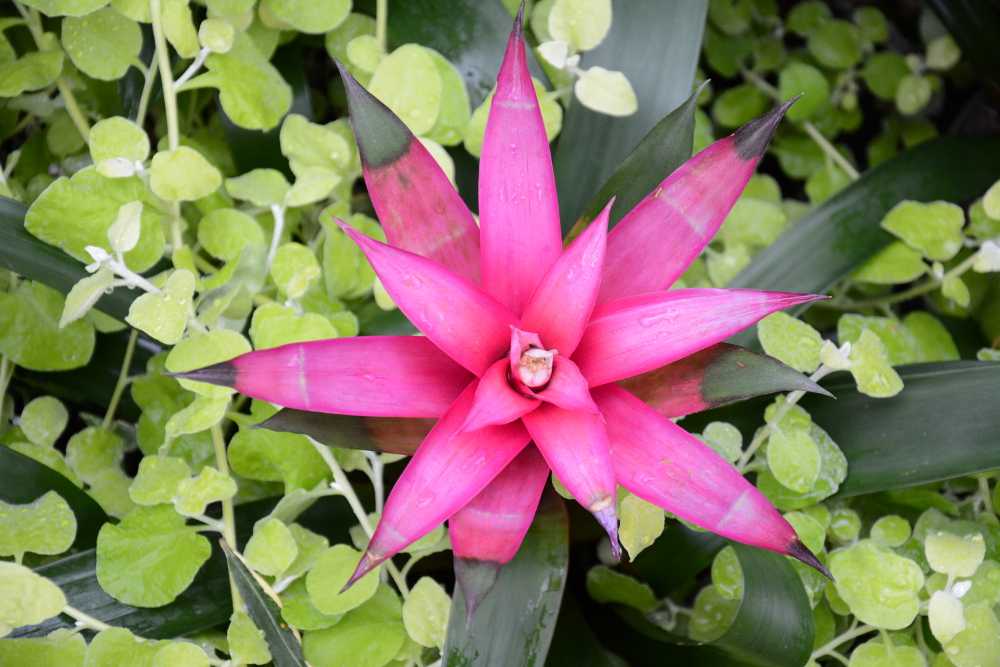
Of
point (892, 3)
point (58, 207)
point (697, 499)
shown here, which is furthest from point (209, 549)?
point (892, 3)

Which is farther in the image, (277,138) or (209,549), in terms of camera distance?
(277,138)

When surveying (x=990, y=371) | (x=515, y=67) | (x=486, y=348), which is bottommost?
(x=990, y=371)

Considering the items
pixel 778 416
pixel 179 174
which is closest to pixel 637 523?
pixel 778 416

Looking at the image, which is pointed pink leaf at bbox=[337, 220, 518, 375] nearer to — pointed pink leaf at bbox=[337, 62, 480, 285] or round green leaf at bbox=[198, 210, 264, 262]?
pointed pink leaf at bbox=[337, 62, 480, 285]

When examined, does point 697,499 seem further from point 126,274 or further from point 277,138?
point 277,138

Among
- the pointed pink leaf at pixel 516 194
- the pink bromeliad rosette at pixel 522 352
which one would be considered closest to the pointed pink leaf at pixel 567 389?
the pink bromeliad rosette at pixel 522 352

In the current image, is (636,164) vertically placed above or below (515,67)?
below

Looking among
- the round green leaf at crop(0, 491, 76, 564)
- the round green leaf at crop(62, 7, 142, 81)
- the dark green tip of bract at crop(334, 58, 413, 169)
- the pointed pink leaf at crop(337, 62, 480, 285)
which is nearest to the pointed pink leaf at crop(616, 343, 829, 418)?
the pointed pink leaf at crop(337, 62, 480, 285)
